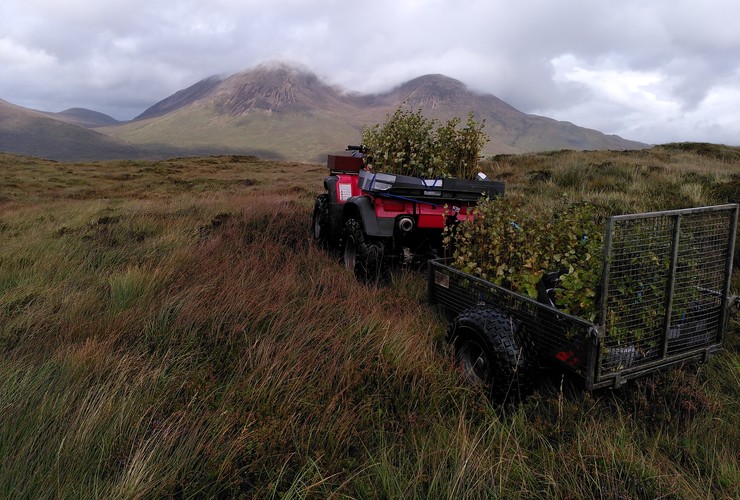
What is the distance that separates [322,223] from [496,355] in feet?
15.8

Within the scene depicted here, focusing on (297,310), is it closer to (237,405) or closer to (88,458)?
(237,405)

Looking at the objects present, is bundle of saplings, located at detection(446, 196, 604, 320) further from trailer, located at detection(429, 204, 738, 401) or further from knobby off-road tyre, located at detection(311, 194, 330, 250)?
knobby off-road tyre, located at detection(311, 194, 330, 250)

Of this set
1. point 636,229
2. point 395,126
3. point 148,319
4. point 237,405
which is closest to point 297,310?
point 148,319

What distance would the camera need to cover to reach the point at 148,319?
3.59 m

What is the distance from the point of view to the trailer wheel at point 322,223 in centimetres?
707

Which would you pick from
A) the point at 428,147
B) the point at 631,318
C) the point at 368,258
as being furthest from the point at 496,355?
the point at 428,147

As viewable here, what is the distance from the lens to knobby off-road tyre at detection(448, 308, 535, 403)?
108 inches

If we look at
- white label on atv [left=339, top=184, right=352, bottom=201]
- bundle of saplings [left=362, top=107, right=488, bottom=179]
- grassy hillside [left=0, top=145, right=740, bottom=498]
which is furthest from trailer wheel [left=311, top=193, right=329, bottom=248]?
grassy hillside [left=0, top=145, right=740, bottom=498]

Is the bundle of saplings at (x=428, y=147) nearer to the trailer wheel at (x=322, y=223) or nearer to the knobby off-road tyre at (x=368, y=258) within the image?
the knobby off-road tyre at (x=368, y=258)

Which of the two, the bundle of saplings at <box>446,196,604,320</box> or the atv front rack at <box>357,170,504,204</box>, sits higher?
the atv front rack at <box>357,170,504,204</box>

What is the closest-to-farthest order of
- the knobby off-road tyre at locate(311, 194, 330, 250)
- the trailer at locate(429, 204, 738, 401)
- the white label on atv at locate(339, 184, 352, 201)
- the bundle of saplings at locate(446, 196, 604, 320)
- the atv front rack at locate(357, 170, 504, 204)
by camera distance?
the trailer at locate(429, 204, 738, 401)
the bundle of saplings at locate(446, 196, 604, 320)
the atv front rack at locate(357, 170, 504, 204)
the white label on atv at locate(339, 184, 352, 201)
the knobby off-road tyre at locate(311, 194, 330, 250)

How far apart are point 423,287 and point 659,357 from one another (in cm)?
250

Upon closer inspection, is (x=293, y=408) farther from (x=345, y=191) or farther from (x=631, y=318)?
(x=345, y=191)

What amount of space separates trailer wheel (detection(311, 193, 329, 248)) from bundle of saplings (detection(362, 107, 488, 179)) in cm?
129
